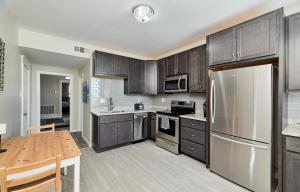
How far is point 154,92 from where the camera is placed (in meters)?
4.46

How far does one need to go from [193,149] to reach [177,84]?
5.20 ft

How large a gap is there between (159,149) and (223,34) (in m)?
2.85

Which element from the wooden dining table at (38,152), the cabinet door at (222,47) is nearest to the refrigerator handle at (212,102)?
the cabinet door at (222,47)

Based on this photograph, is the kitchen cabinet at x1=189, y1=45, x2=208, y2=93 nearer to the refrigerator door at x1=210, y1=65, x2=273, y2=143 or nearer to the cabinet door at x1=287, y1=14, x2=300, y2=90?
the refrigerator door at x1=210, y1=65, x2=273, y2=143

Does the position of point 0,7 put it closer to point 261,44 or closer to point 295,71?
point 261,44

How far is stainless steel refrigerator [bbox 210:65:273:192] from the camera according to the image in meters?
1.90

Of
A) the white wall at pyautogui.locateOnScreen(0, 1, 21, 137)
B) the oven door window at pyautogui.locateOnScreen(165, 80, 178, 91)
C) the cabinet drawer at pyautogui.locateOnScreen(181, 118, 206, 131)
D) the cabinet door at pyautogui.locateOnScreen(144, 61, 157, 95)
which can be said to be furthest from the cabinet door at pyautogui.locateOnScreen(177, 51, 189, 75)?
the white wall at pyautogui.locateOnScreen(0, 1, 21, 137)

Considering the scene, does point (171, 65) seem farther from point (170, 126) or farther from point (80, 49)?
point (80, 49)

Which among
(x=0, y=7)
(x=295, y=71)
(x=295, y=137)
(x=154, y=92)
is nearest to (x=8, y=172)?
(x=0, y=7)

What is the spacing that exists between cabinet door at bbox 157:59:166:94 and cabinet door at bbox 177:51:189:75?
578 millimetres

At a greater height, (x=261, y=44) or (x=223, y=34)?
(x=223, y=34)

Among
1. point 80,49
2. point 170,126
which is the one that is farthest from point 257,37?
point 80,49

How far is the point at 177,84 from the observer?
3.67m

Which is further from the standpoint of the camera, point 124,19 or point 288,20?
point 124,19
